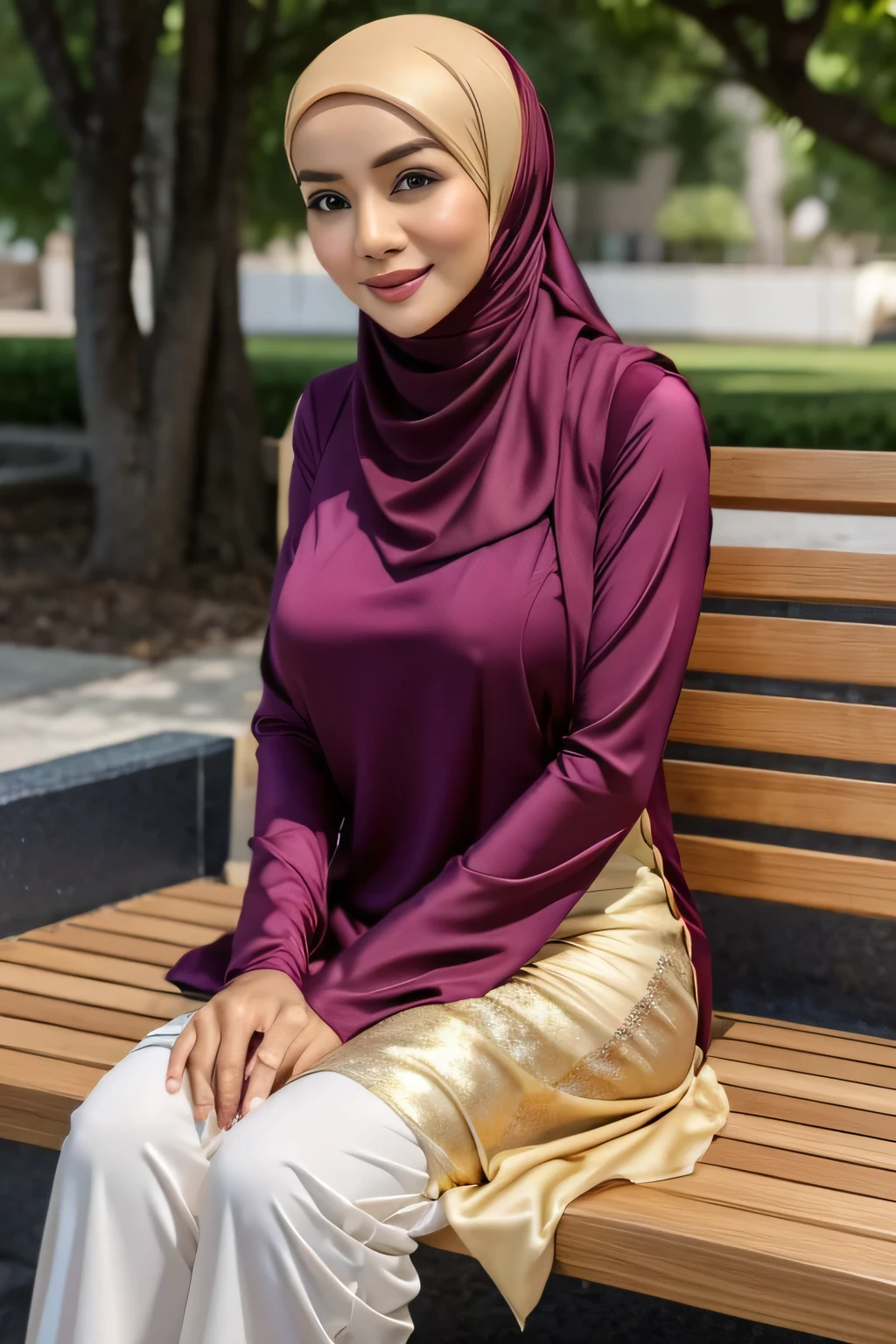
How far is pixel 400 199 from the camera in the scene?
2.21 m

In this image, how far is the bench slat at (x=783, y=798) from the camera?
276 centimetres

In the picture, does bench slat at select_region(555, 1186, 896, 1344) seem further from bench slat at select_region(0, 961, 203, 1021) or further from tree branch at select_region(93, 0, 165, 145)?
tree branch at select_region(93, 0, 165, 145)

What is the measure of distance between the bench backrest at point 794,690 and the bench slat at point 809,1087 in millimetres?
343

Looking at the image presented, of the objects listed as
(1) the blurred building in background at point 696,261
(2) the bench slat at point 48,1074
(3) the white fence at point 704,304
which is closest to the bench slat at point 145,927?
(2) the bench slat at point 48,1074

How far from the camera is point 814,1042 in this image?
2709 mm

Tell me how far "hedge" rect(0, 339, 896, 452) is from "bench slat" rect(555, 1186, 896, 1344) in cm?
741

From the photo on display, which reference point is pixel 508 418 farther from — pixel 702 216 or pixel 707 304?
pixel 702 216

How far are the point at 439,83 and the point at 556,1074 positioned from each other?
1263 mm

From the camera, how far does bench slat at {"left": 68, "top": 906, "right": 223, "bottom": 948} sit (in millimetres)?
3084

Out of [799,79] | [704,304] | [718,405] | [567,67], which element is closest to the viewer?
[799,79]

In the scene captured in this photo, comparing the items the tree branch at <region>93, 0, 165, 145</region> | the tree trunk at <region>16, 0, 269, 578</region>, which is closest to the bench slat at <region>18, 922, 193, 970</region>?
the tree trunk at <region>16, 0, 269, 578</region>

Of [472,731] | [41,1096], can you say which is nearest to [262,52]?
[472,731]

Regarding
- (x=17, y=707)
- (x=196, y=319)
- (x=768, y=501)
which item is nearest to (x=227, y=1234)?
(x=768, y=501)

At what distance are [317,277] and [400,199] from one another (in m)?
39.3
